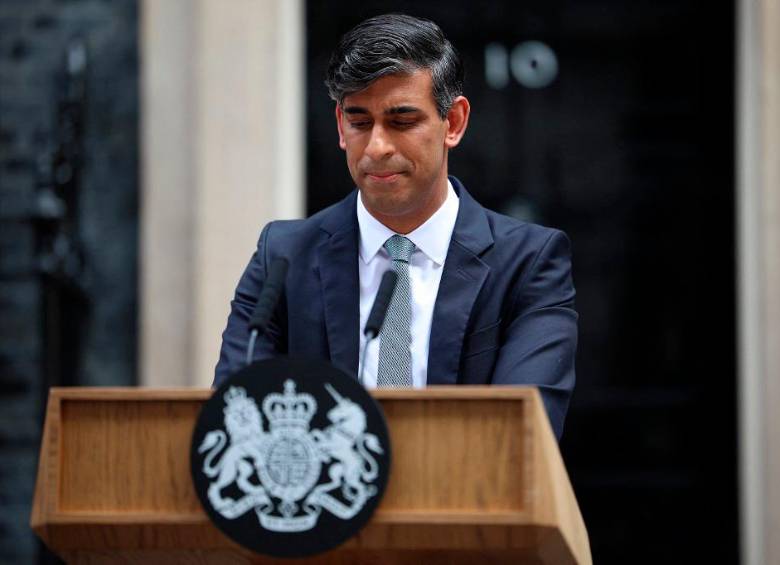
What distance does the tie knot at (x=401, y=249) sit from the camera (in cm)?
355

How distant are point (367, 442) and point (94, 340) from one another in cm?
381

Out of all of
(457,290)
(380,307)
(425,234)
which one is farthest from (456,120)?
(380,307)

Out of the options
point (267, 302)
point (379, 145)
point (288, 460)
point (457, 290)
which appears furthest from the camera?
point (457, 290)

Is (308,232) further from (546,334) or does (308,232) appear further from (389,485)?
(389,485)

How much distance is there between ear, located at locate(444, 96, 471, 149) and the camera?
11.7ft

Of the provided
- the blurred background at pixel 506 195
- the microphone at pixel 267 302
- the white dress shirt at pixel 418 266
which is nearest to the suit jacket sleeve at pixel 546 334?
the white dress shirt at pixel 418 266

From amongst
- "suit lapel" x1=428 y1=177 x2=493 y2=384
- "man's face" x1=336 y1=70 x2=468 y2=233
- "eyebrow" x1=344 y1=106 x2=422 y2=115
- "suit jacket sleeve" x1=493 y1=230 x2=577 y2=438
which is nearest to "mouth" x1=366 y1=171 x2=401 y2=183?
"man's face" x1=336 y1=70 x2=468 y2=233

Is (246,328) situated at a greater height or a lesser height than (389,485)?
greater

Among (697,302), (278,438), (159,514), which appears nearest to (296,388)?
(278,438)

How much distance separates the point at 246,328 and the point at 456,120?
25.1 inches

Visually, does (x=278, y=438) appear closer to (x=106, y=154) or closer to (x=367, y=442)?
(x=367, y=442)

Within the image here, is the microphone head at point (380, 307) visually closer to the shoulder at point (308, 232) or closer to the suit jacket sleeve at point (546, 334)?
the suit jacket sleeve at point (546, 334)

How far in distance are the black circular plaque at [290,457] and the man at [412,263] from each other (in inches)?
26.0

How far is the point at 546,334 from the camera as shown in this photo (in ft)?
11.1
